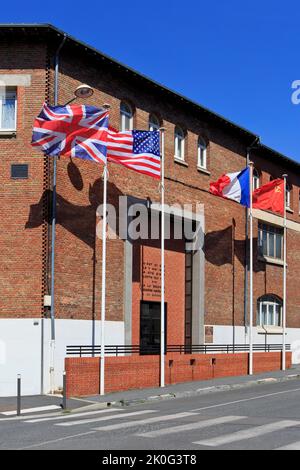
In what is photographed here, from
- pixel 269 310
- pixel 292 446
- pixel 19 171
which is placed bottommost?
pixel 292 446

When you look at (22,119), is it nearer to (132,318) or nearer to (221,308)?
(132,318)

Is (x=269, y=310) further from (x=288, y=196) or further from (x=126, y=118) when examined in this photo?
(x=126, y=118)

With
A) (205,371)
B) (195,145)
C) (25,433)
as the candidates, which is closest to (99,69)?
(195,145)

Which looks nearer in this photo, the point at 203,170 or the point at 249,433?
the point at 249,433

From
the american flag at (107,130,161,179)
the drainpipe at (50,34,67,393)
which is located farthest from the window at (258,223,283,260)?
the drainpipe at (50,34,67,393)

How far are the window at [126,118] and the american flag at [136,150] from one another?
140 inches

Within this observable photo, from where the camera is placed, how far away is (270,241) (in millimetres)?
36188

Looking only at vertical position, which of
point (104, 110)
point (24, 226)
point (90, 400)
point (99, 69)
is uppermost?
point (99, 69)

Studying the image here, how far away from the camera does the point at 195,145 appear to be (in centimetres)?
3011

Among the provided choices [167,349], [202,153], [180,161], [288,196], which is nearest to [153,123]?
[180,161]

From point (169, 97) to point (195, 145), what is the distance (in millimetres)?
2763

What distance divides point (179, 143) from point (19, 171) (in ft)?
30.7

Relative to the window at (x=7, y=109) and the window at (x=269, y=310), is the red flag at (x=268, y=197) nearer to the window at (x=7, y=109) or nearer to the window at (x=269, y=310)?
the window at (x=269, y=310)

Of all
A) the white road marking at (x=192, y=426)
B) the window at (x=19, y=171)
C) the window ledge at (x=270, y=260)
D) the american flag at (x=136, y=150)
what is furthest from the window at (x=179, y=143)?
the white road marking at (x=192, y=426)
